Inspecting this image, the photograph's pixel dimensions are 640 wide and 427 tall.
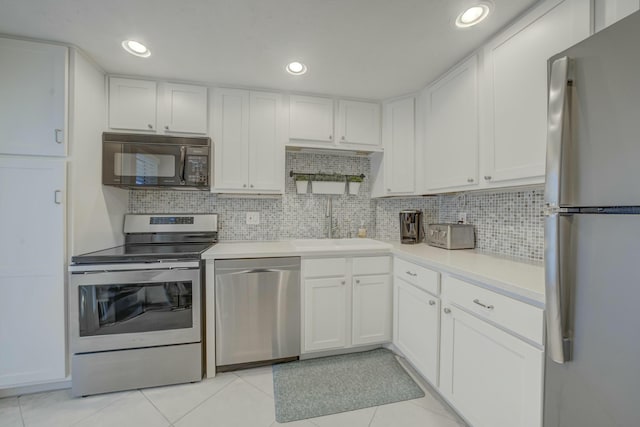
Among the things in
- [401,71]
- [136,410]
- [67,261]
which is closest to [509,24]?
[401,71]

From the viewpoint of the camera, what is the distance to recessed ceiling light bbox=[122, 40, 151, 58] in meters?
1.59

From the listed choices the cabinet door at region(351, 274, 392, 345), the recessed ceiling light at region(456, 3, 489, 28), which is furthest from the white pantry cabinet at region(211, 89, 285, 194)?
the recessed ceiling light at region(456, 3, 489, 28)

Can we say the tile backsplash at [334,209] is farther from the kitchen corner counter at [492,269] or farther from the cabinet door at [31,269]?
the cabinet door at [31,269]

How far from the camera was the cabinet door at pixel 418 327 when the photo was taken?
1.55 m

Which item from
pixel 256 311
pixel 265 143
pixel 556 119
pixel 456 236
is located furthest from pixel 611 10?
pixel 256 311

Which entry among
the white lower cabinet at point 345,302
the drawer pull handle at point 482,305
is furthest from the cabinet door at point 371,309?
the drawer pull handle at point 482,305

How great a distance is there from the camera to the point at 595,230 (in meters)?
0.72

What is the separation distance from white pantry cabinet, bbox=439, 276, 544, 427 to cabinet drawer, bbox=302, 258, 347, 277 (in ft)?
2.50

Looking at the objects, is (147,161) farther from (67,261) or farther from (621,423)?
(621,423)

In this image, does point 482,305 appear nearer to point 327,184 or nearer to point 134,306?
point 327,184

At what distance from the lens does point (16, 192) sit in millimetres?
1531

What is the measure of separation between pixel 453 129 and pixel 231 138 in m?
1.75

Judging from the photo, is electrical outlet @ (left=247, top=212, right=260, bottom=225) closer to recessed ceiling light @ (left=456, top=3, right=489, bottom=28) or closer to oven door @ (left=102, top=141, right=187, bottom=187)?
oven door @ (left=102, top=141, right=187, bottom=187)

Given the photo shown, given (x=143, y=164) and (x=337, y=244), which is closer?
(x=143, y=164)
